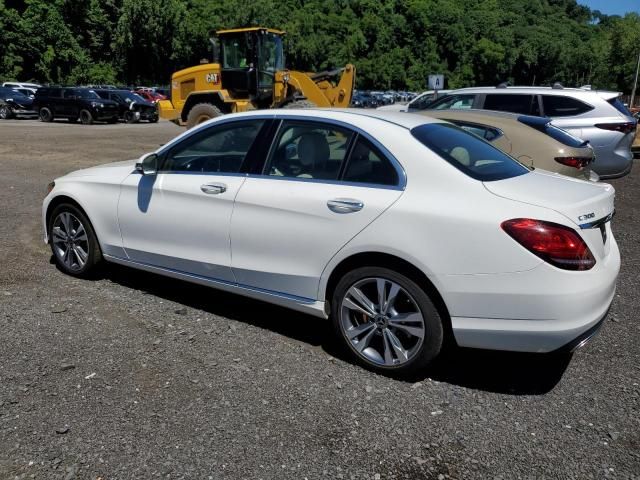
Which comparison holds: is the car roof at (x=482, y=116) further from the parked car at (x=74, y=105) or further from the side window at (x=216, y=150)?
the parked car at (x=74, y=105)

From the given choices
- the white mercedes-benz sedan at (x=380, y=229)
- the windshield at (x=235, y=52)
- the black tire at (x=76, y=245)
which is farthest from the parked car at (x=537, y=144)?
the windshield at (x=235, y=52)

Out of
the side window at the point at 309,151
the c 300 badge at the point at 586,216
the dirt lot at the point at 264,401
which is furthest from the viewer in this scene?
the side window at the point at 309,151

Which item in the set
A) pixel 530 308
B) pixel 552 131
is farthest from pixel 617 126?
pixel 530 308

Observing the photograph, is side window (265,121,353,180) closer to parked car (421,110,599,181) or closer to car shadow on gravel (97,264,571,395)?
car shadow on gravel (97,264,571,395)

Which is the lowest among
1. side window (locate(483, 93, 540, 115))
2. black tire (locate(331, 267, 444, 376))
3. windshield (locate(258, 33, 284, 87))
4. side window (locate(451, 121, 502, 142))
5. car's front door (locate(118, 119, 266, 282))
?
black tire (locate(331, 267, 444, 376))

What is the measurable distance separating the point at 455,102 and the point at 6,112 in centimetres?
2867

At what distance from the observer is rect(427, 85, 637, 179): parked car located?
9297mm

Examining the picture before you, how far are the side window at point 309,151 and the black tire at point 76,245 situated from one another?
1.92 m

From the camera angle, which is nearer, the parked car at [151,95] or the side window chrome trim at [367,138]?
the side window chrome trim at [367,138]

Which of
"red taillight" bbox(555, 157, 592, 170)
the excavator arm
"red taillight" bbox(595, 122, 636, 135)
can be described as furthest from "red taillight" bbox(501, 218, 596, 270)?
the excavator arm

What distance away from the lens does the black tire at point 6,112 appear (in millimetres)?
31081

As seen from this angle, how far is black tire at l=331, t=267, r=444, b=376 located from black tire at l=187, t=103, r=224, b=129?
14.1 meters

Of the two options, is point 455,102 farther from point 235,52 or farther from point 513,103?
point 235,52

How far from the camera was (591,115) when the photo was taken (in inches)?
368
